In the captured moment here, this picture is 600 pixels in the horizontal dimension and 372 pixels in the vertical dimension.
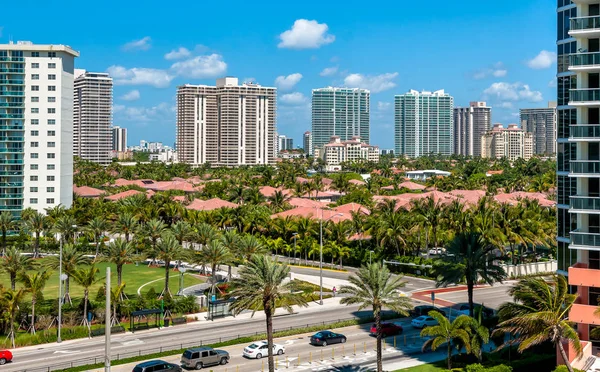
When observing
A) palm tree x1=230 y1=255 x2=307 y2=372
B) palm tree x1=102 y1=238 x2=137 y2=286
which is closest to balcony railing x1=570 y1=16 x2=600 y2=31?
palm tree x1=230 y1=255 x2=307 y2=372

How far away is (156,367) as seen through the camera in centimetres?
4219

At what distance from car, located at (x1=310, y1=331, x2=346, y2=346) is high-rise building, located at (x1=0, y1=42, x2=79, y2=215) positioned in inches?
2927

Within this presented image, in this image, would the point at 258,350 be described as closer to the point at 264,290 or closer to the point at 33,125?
the point at 264,290

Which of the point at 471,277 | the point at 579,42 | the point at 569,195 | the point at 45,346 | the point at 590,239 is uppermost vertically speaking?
the point at 579,42

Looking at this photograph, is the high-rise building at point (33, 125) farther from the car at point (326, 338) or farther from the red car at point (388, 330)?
the red car at point (388, 330)

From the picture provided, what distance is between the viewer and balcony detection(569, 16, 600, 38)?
4069cm

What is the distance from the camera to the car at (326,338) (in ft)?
167

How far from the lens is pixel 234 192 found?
130625 mm

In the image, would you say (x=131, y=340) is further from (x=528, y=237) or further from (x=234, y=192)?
(x=234, y=192)

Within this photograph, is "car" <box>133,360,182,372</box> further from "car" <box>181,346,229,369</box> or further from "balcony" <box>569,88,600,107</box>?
"balcony" <box>569,88,600,107</box>

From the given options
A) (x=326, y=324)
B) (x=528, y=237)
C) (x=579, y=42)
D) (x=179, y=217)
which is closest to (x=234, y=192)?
(x=179, y=217)

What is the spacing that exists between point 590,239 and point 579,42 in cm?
1253

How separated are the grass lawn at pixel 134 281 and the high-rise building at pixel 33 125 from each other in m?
33.2

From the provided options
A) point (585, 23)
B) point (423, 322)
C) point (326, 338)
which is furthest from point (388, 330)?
point (585, 23)
